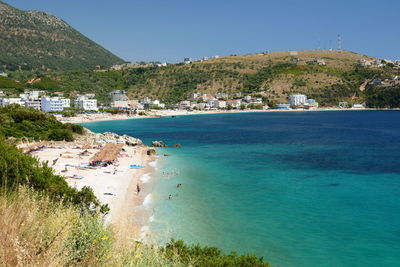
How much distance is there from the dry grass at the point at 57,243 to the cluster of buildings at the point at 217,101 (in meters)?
165

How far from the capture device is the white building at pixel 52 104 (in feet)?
415

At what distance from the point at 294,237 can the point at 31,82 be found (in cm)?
18240

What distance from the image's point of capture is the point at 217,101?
588 ft

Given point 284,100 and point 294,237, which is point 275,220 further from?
point 284,100

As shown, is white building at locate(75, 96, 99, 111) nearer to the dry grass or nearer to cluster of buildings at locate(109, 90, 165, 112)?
cluster of buildings at locate(109, 90, 165, 112)

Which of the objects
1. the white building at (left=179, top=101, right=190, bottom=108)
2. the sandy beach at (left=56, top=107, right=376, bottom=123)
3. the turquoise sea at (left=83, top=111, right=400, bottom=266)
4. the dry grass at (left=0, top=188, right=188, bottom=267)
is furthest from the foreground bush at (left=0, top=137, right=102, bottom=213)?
the white building at (left=179, top=101, right=190, bottom=108)

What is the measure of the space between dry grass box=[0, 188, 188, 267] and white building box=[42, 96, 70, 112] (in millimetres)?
129538

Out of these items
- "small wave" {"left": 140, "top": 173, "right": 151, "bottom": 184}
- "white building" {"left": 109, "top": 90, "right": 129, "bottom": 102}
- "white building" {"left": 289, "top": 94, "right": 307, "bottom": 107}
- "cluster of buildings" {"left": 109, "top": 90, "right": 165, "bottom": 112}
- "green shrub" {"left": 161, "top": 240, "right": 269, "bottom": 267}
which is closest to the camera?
"green shrub" {"left": 161, "top": 240, "right": 269, "bottom": 267}

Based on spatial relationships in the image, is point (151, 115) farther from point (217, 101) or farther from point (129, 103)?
point (217, 101)

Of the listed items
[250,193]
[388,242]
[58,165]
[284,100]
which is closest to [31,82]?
[284,100]

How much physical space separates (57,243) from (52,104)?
133 m

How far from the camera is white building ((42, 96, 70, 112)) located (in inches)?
4980

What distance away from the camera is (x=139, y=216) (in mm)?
23141

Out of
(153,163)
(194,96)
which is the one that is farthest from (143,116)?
(153,163)
